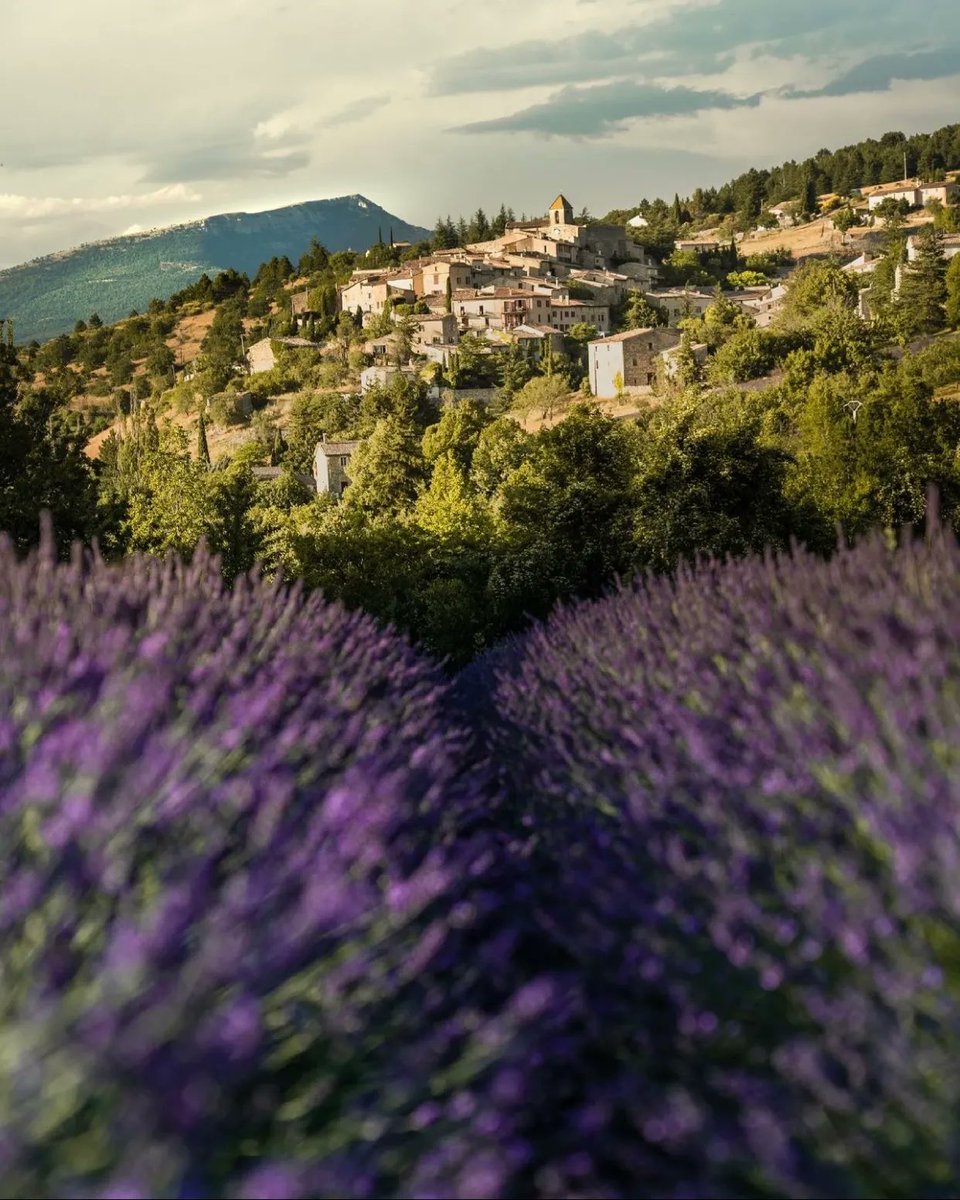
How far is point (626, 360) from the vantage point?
320ft

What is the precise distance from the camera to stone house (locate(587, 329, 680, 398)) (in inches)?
3807

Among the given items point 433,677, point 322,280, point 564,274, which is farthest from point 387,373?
point 433,677

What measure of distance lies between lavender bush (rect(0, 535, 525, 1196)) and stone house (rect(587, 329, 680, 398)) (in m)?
93.3

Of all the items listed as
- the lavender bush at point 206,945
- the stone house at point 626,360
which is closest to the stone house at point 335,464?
the stone house at point 626,360

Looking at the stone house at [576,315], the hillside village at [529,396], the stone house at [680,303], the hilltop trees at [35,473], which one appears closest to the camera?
the hilltop trees at [35,473]

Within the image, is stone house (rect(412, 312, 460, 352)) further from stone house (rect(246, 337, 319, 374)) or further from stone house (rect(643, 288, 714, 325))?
stone house (rect(643, 288, 714, 325))

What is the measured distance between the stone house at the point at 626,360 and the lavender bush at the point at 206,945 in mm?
93305

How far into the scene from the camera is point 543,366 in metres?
104

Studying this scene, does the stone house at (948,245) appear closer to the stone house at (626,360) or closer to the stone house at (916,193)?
the stone house at (916,193)

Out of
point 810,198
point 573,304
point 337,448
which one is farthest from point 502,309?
point 810,198

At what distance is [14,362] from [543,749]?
835 inches

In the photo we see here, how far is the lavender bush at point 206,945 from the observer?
225cm

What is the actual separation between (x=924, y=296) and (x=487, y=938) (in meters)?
93.1

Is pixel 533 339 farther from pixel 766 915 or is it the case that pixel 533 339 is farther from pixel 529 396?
pixel 766 915
